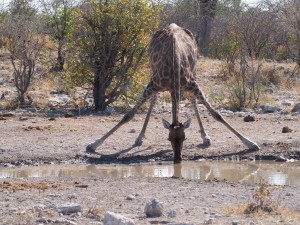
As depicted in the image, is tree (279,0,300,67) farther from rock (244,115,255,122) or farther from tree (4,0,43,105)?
tree (4,0,43,105)

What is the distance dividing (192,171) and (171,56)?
2.16 metres

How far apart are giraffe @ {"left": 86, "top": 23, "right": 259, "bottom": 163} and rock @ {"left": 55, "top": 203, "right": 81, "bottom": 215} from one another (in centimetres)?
409

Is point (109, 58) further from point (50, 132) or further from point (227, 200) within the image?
point (227, 200)

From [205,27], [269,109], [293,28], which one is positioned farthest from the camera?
[205,27]

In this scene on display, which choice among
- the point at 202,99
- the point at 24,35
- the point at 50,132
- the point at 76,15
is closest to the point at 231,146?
the point at 202,99

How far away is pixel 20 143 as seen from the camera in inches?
482

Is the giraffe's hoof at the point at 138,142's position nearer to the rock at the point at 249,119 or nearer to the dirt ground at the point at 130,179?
the dirt ground at the point at 130,179

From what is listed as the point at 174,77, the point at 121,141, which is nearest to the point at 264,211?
the point at 174,77

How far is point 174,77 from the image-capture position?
11.3 metres

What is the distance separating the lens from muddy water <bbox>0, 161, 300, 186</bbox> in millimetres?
10172

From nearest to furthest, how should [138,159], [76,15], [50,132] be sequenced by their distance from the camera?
[138,159]
[50,132]
[76,15]

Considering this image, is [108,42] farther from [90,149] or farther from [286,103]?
[90,149]

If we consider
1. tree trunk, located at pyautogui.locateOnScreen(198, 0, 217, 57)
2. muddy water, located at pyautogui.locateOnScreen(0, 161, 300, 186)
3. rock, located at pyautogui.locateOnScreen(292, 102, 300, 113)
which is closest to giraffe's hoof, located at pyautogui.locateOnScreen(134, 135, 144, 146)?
muddy water, located at pyautogui.locateOnScreen(0, 161, 300, 186)

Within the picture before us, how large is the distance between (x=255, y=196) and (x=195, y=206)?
707 millimetres
